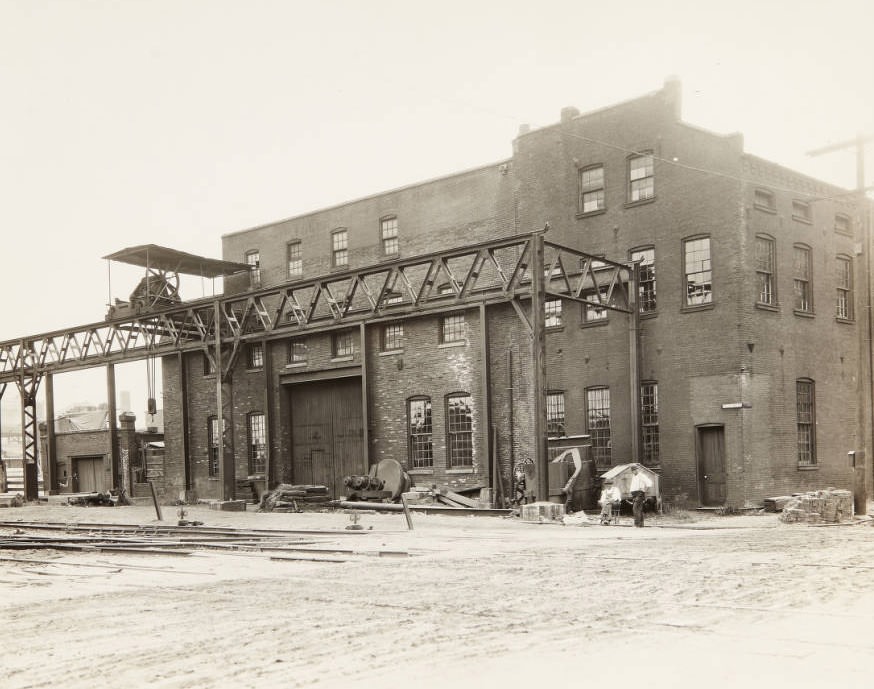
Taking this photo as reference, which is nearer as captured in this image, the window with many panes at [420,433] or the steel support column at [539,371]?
the steel support column at [539,371]

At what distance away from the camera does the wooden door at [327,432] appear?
30797 millimetres

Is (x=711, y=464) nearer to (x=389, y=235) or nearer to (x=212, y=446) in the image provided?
(x=389, y=235)

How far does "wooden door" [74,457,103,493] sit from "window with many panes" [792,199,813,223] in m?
32.3

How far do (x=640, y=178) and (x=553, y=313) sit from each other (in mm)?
4464

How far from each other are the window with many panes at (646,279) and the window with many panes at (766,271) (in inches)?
104

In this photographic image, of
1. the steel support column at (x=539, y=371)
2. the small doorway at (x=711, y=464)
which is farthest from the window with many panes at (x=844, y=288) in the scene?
the steel support column at (x=539, y=371)

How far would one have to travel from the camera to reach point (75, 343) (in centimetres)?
3478

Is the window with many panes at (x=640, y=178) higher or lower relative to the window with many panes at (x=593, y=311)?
higher

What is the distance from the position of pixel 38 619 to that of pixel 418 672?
4480mm

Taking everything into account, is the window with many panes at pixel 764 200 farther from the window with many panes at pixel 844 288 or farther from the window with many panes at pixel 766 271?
the window with many panes at pixel 844 288

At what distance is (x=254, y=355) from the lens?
33969mm

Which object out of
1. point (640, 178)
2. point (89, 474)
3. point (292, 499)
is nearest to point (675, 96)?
point (640, 178)

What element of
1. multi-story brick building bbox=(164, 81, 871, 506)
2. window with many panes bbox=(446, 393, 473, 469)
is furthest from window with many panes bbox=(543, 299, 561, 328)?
window with many panes bbox=(446, 393, 473, 469)

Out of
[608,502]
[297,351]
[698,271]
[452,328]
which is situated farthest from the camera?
[297,351]
